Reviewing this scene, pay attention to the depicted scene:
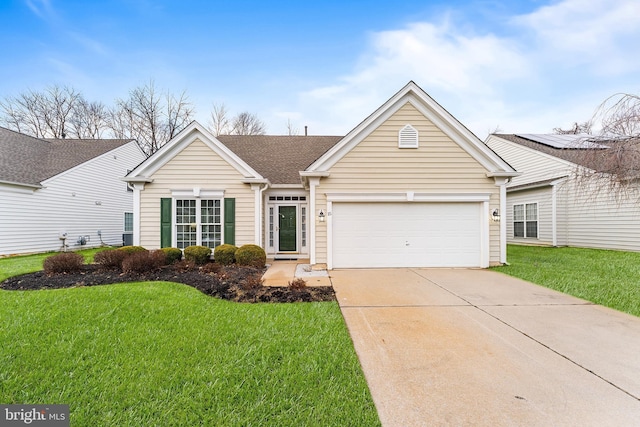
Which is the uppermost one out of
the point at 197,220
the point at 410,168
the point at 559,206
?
the point at 410,168

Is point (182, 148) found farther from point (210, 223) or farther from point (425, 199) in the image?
point (425, 199)

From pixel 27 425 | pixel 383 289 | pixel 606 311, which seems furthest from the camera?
pixel 383 289

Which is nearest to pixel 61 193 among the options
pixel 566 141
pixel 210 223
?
pixel 210 223

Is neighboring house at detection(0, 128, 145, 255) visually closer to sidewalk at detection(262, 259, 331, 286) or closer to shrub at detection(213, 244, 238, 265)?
shrub at detection(213, 244, 238, 265)

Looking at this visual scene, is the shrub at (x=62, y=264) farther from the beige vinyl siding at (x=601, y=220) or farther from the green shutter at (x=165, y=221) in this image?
the beige vinyl siding at (x=601, y=220)

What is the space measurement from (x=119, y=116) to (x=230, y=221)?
2312cm

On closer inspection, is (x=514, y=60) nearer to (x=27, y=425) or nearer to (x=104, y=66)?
(x=27, y=425)

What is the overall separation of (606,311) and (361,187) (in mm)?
5795

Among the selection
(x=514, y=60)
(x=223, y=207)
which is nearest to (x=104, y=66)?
(x=223, y=207)

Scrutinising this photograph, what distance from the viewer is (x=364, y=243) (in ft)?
28.6

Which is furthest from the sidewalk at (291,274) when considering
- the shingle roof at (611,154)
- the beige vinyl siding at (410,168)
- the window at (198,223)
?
the shingle roof at (611,154)

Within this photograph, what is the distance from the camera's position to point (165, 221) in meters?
9.45

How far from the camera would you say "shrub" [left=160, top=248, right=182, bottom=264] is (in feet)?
28.2

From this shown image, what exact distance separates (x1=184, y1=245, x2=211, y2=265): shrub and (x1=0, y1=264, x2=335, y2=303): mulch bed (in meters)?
0.95
